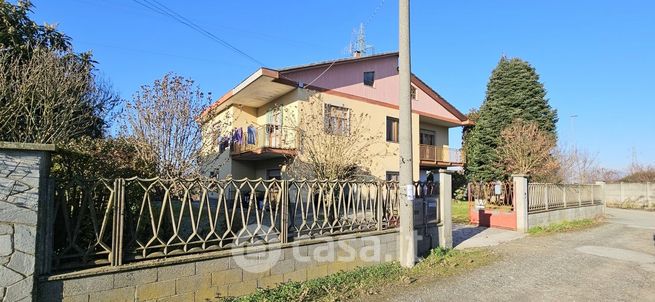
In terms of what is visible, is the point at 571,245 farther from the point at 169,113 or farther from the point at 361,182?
the point at 169,113

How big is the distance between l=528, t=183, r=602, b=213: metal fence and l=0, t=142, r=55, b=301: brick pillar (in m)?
13.3

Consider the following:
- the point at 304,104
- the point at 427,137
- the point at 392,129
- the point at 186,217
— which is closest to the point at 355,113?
the point at 304,104

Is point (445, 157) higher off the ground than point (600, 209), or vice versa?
point (445, 157)

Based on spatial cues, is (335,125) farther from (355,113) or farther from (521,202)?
(521,202)

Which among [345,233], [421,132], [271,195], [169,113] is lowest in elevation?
[345,233]

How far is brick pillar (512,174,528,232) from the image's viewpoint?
12.4 metres

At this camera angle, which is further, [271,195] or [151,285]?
[271,195]

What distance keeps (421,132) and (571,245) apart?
13877 mm

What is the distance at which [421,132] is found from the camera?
76.4 ft

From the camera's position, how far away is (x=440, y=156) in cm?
2314

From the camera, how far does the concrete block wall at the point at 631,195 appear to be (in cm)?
2662

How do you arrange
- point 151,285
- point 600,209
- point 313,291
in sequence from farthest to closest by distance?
point 600,209, point 313,291, point 151,285

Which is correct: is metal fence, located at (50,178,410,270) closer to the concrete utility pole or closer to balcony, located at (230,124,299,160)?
the concrete utility pole

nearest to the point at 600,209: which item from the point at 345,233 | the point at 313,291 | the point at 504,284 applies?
the point at 504,284
